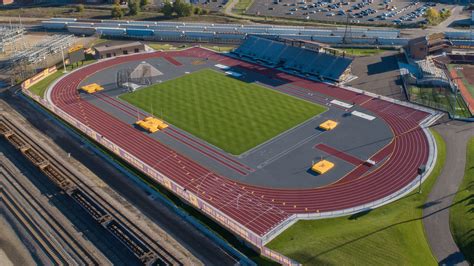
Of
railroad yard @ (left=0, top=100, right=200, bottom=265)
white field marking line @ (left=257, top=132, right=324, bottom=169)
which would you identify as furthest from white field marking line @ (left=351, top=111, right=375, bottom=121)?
railroad yard @ (left=0, top=100, right=200, bottom=265)

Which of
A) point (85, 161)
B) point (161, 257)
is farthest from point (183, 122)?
point (161, 257)

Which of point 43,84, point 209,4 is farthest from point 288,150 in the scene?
point 209,4

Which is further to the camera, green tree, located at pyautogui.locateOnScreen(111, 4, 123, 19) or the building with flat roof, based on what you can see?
green tree, located at pyautogui.locateOnScreen(111, 4, 123, 19)

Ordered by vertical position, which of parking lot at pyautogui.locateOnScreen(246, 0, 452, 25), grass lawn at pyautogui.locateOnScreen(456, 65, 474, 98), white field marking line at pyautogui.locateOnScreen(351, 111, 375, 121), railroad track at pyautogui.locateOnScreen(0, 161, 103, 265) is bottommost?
railroad track at pyautogui.locateOnScreen(0, 161, 103, 265)

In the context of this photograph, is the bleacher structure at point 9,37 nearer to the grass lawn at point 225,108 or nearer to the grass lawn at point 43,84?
the grass lawn at point 43,84

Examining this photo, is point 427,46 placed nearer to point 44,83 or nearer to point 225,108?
point 225,108

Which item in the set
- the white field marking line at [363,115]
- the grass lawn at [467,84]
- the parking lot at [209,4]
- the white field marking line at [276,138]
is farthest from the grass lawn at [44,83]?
the grass lawn at [467,84]

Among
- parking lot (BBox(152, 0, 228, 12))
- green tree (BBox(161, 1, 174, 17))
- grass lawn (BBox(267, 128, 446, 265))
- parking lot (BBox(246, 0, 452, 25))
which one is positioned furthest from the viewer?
parking lot (BBox(152, 0, 228, 12))

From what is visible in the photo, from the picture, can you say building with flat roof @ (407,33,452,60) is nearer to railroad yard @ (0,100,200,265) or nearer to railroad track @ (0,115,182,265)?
railroad yard @ (0,100,200,265)
